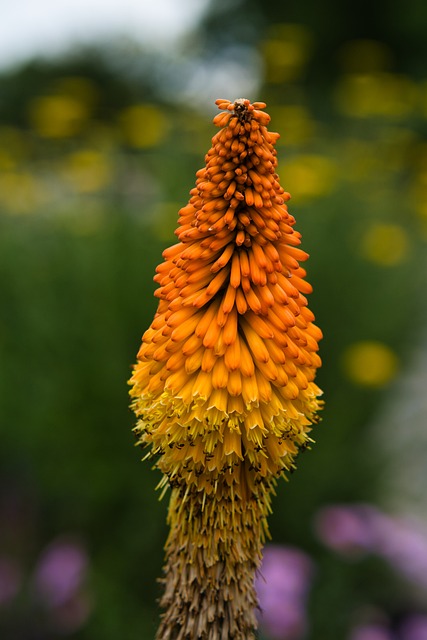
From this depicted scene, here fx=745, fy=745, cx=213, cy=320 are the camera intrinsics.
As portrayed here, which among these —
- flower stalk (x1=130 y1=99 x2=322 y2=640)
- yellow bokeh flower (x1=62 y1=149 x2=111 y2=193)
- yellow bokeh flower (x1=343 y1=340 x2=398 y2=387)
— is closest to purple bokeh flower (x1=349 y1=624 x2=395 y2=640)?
yellow bokeh flower (x1=343 y1=340 x2=398 y2=387)

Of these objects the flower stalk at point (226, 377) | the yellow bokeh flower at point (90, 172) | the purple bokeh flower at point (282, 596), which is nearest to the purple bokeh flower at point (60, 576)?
the purple bokeh flower at point (282, 596)

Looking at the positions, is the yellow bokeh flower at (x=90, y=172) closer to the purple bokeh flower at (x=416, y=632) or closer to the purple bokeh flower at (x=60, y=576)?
the purple bokeh flower at (x=60, y=576)

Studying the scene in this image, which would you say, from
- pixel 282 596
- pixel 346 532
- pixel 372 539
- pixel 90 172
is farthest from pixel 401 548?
pixel 90 172

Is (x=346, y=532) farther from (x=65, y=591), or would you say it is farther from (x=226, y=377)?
(x=226, y=377)

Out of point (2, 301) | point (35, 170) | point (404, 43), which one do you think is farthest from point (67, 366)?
point (404, 43)

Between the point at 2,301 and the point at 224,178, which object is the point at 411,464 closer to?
the point at 2,301

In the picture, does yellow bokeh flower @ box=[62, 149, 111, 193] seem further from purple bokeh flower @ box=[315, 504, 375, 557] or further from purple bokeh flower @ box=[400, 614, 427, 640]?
purple bokeh flower @ box=[400, 614, 427, 640]

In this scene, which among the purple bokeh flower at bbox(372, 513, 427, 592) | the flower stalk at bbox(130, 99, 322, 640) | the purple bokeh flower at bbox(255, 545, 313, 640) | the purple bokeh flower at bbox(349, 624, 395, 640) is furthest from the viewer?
the purple bokeh flower at bbox(372, 513, 427, 592)

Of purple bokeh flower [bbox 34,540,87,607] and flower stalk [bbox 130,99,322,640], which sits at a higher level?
flower stalk [bbox 130,99,322,640]
